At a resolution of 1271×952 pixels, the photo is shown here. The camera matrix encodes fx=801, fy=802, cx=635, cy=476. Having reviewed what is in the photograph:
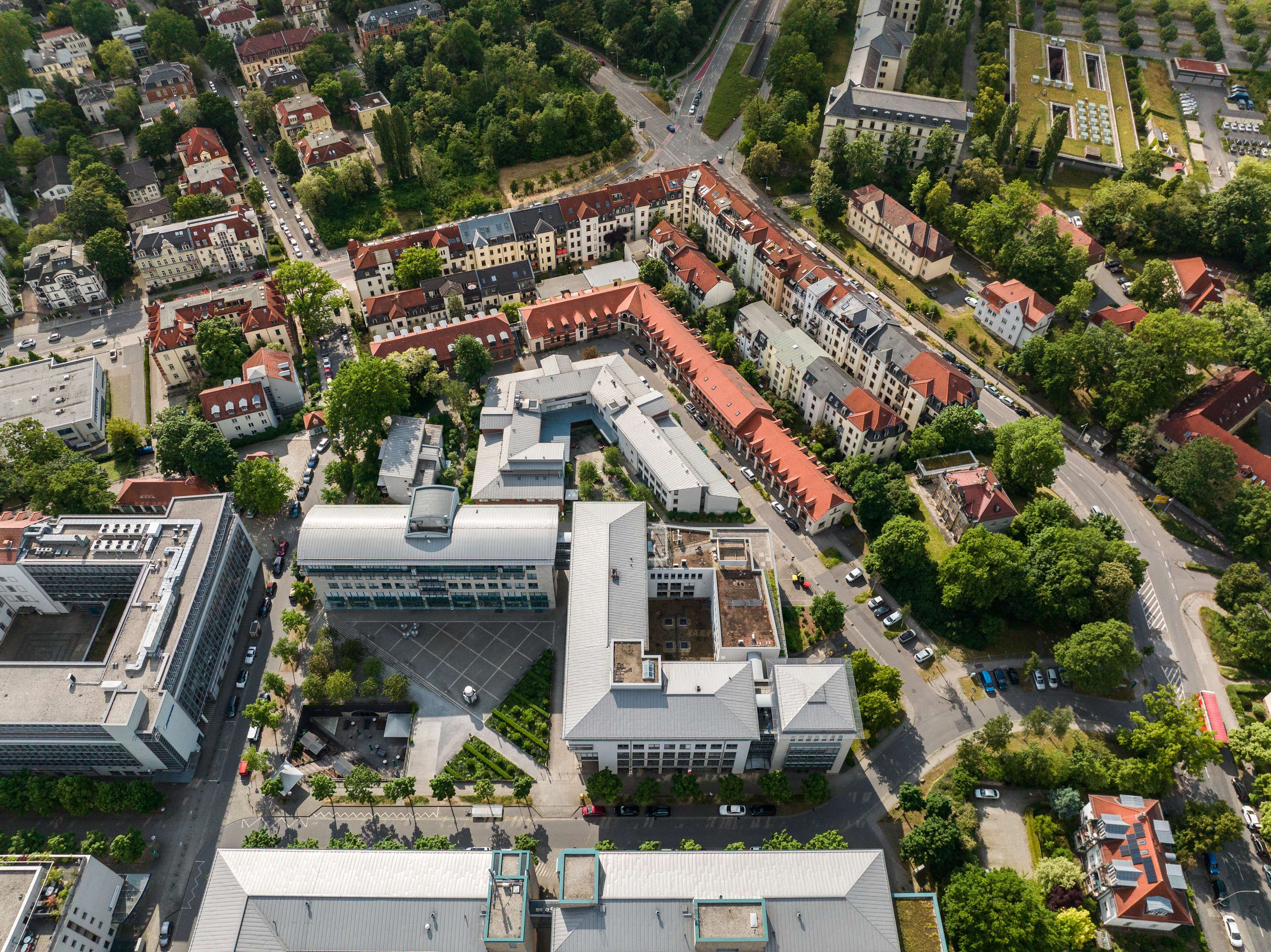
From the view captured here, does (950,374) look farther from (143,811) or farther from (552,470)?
(143,811)

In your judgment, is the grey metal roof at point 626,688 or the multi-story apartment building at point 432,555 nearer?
the grey metal roof at point 626,688

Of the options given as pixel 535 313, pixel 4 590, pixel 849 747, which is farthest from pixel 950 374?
pixel 4 590

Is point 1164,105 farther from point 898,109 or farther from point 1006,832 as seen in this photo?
point 1006,832

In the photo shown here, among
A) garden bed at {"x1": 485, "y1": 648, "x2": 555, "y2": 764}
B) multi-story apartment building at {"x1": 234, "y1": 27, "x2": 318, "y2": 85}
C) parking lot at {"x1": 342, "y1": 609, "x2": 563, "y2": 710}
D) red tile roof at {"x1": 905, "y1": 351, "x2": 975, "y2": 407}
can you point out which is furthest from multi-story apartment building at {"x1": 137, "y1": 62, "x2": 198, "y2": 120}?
red tile roof at {"x1": 905, "y1": 351, "x2": 975, "y2": 407}

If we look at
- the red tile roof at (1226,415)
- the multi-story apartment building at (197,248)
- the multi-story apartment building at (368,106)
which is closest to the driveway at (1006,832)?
the red tile roof at (1226,415)

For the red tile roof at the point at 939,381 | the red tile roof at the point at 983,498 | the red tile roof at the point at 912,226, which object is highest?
the red tile roof at the point at 912,226

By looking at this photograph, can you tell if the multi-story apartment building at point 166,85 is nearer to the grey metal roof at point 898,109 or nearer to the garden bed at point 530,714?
the grey metal roof at point 898,109
